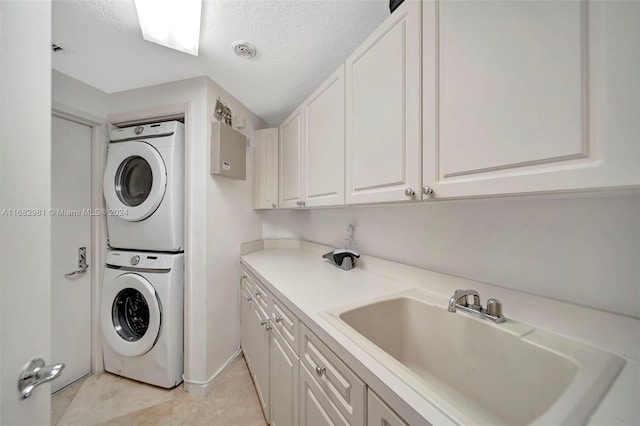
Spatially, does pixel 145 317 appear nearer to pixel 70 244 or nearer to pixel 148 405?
pixel 148 405

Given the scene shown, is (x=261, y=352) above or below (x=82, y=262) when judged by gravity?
below

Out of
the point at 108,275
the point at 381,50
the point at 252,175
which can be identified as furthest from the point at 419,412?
the point at 108,275

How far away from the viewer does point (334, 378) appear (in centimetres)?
71

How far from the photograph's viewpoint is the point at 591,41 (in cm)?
46

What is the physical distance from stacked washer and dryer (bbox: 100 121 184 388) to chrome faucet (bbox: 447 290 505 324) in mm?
1854

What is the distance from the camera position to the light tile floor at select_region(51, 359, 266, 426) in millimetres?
1446

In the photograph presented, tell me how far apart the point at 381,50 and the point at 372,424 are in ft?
4.39

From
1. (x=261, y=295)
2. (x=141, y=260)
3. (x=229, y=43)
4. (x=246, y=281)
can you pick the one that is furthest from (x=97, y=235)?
(x=229, y=43)

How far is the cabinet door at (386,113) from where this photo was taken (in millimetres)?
829

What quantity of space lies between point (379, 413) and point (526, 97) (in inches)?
34.7

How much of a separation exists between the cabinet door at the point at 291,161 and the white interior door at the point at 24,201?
1.26m

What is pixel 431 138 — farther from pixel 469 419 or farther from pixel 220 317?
pixel 220 317

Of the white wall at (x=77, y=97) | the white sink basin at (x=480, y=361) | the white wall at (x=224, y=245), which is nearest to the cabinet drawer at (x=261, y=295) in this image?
the white wall at (x=224, y=245)

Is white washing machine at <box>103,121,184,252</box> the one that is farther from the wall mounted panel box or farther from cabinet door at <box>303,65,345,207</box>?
cabinet door at <box>303,65,345,207</box>
